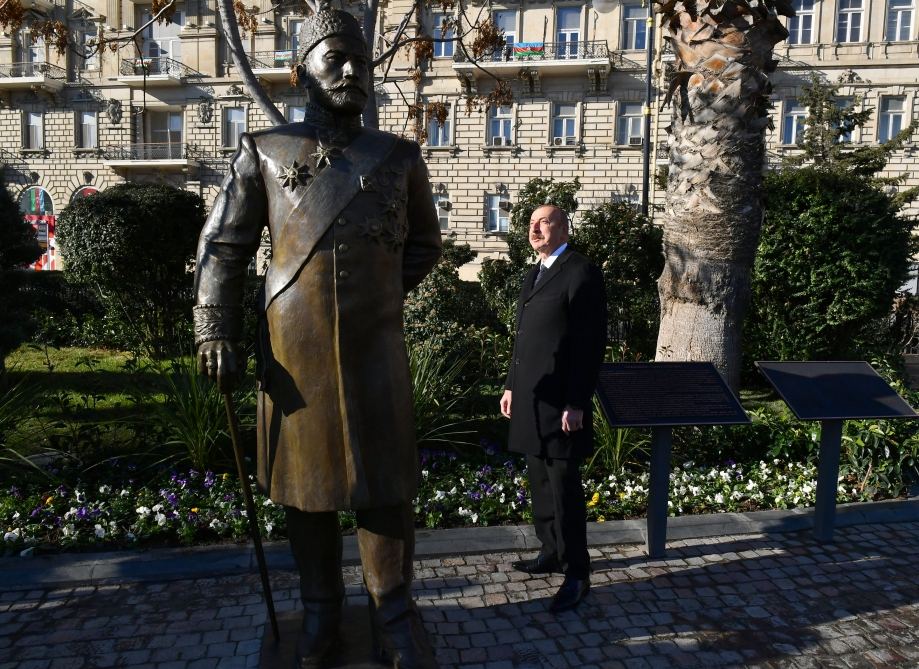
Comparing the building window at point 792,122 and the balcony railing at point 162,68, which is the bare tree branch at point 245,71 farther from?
the balcony railing at point 162,68

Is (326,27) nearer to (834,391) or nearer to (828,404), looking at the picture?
(828,404)

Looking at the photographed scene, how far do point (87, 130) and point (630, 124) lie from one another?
25.1 m

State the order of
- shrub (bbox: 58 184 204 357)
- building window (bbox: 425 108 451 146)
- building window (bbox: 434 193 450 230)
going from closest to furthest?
shrub (bbox: 58 184 204 357)
building window (bbox: 425 108 451 146)
building window (bbox: 434 193 450 230)

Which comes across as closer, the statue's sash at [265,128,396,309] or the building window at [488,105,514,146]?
the statue's sash at [265,128,396,309]

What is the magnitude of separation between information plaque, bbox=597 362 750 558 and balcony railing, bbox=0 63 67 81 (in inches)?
1479

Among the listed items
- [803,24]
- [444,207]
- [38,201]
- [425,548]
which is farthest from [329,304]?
[38,201]

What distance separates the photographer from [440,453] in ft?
19.6

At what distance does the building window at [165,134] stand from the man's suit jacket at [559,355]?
3404 centimetres

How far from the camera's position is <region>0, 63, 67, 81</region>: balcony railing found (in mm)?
34438

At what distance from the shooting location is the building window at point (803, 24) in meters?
28.2

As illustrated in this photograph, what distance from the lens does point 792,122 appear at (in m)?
28.9

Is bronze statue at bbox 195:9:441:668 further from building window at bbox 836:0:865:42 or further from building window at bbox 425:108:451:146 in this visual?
building window at bbox 836:0:865:42

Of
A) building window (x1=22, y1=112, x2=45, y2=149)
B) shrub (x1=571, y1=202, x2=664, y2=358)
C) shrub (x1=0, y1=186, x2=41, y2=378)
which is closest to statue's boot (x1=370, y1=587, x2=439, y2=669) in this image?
shrub (x1=0, y1=186, x2=41, y2=378)

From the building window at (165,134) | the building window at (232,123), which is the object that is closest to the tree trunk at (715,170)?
the building window at (232,123)
